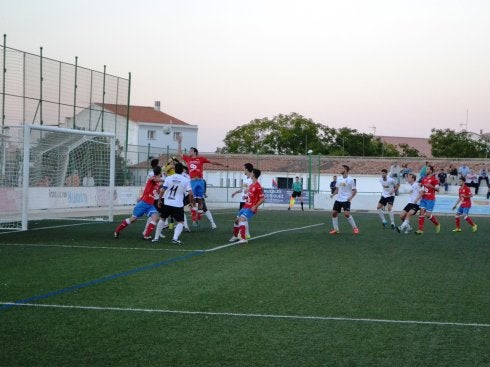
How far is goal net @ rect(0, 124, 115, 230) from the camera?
20.1 meters

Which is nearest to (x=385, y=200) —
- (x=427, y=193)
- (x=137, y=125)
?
(x=427, y=193)

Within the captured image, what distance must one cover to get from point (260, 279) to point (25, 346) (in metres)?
4.92

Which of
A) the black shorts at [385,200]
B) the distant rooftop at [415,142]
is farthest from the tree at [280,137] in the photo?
the black shorts at [385,200]

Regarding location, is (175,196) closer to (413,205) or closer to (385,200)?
(413,205)

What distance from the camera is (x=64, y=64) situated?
89.1ft

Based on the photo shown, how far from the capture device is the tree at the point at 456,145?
279 ft

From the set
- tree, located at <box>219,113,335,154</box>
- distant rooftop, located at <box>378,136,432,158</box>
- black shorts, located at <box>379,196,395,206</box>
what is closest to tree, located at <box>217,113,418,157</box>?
tree, located at <box>219,113,335,154</box>

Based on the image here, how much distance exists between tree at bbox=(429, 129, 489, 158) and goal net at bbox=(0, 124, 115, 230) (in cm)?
6539

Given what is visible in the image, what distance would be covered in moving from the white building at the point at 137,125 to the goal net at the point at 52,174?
2.39 m

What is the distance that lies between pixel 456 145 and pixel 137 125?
1480 inches

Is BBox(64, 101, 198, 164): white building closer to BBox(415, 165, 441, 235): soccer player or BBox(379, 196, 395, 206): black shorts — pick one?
BBox(379, 196, 395, 206): black shorts

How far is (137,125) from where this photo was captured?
263ft

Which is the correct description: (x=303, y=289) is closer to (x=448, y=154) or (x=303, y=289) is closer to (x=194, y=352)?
(x=194, y=352)

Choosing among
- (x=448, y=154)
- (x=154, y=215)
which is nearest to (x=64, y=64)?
(x=154, y=215)
